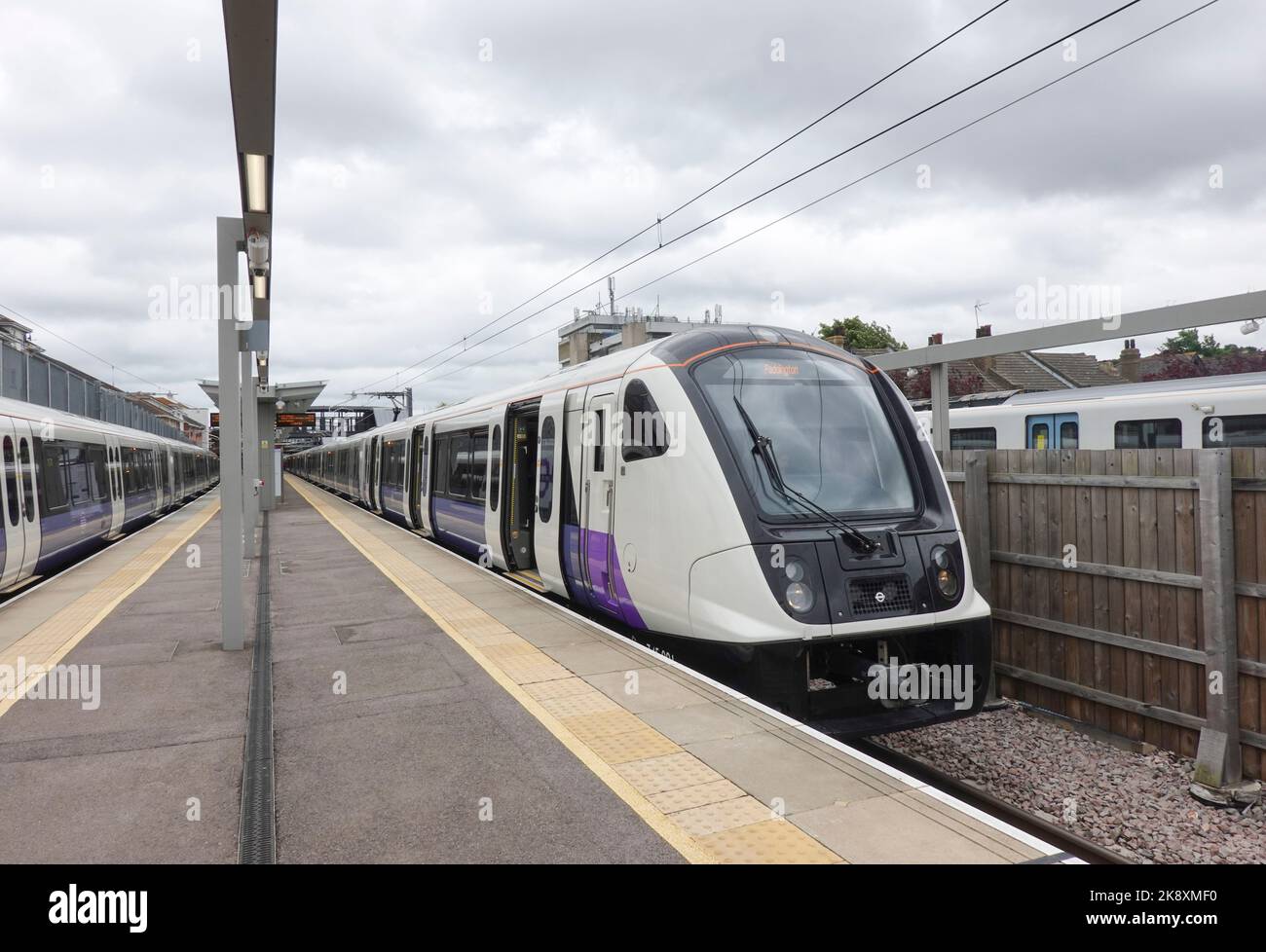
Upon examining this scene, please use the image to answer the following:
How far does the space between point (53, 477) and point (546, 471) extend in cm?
860

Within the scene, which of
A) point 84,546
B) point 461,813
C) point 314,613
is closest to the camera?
point 461,813

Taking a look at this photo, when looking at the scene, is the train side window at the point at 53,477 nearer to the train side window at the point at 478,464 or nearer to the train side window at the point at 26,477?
the train side window at the point at 26,477

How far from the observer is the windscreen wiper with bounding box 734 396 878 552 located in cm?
569

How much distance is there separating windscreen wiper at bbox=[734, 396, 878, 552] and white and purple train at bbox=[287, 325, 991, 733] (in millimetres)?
12

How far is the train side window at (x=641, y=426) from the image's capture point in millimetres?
6281

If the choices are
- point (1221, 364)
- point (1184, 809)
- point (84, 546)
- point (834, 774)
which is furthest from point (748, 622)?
point (1221, 364)

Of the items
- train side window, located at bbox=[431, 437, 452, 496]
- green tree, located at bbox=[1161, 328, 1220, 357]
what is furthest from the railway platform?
green tree, located at bbox=[1161, 328, 1220, 357]

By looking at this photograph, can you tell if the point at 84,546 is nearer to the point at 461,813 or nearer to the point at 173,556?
the point at 173,556

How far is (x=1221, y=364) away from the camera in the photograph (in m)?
35.2

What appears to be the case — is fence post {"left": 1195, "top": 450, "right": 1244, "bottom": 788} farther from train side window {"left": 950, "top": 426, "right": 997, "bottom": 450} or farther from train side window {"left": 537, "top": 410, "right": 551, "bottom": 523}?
train side window {"left": 950, "top": 426, "right": 997, "bottom": 450}

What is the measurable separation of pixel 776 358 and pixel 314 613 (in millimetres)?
5392

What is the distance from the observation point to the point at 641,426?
6586 millimetres

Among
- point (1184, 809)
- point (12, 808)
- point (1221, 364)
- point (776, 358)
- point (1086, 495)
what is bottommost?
point (1184, 809)

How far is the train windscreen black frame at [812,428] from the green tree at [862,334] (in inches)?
1785
